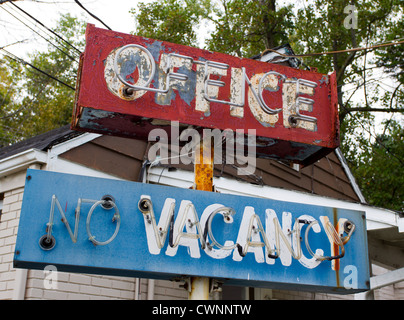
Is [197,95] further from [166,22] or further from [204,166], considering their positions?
[166,22]

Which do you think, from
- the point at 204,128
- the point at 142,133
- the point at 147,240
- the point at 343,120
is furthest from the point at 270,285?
the point at 343,120

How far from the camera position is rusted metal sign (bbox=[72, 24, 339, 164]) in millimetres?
3730

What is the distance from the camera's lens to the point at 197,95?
3.91m

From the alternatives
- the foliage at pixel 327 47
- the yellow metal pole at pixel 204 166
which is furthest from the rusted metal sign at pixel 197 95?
the foliage at pixel 327 47

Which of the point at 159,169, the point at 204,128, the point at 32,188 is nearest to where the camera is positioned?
the point at 32,188

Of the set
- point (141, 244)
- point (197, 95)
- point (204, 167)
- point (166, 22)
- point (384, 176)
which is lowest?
point (141, 244)

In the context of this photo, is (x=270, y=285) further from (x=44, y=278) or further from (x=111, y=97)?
(x=44, y=278)

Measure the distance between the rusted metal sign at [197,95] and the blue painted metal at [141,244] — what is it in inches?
23.5

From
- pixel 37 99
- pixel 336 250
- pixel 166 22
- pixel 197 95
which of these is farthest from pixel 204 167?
pixel 37 99

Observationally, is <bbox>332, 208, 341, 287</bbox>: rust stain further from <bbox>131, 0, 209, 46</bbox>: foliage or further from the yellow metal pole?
<bbox>131, 0, 209, 46</bbox>: foliage

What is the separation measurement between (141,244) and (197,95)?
1259 millimetres

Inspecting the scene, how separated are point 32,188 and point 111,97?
2.94 feet

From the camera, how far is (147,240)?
3.39 meters

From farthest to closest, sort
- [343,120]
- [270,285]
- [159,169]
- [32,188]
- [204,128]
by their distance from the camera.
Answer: [343,120] → [159,169] → [204,128] → [270,285] → [32,188]
